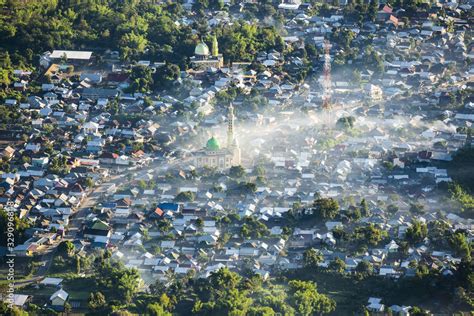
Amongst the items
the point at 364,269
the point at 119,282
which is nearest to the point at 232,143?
the point at 364,269

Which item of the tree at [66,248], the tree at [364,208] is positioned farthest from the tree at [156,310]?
the tree at [364,208]

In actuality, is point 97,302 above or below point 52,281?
above

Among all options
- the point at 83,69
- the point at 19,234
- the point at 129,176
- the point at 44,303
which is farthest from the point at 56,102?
the point at 44,303

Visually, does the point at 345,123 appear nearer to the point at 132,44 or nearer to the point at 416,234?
the point at 416,234

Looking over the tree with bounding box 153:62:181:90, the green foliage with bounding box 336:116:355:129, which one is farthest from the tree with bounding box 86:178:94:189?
the green foliage with bounding box 336:116:355:129

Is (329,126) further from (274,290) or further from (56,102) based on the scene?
(274,290)

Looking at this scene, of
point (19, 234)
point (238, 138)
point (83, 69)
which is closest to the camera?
point (19, 234)
